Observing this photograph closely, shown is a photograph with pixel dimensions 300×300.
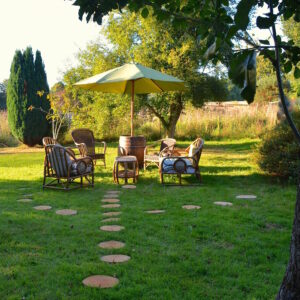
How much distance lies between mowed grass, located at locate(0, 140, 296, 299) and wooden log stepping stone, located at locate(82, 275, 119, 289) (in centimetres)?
5

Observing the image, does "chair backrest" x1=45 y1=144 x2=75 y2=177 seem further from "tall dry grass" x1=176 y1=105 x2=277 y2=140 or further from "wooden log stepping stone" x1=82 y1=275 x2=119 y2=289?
"tall dry grass" x1=176 y1=105 x2=277 y2=140

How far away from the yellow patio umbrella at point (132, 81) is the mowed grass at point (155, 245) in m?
2.34

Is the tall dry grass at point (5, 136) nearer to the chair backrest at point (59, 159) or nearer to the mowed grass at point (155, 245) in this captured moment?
the chair backrest at point (59, 159)

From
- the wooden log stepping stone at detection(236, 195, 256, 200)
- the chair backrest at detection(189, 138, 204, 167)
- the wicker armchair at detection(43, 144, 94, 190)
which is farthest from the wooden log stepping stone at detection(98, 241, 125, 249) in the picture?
the chair backrest at detection(189, 138, 204, 167)

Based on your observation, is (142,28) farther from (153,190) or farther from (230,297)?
(230,297)

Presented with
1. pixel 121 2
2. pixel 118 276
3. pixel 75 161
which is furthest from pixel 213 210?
pixel 121 2

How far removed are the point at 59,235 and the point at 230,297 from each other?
190cm

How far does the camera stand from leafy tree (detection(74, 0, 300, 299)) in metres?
1.04

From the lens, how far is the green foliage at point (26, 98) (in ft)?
50.5

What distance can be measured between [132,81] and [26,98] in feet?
27.3

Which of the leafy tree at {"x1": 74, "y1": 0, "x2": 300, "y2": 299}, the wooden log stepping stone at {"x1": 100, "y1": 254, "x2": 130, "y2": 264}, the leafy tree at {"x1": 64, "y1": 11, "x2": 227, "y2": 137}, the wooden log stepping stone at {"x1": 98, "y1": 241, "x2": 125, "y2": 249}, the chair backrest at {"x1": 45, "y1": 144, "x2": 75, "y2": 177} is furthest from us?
the leafy tree at {"x1": 64, "y1": 11, "x2": 227, "y2": 137}

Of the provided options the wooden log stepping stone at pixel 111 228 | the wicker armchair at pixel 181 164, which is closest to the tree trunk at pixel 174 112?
the wicker armchair at pixel 181 164

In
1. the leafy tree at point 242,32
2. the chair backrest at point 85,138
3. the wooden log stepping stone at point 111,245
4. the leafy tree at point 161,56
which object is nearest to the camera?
the leafy tree at point 242,32

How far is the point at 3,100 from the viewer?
1332 inches
